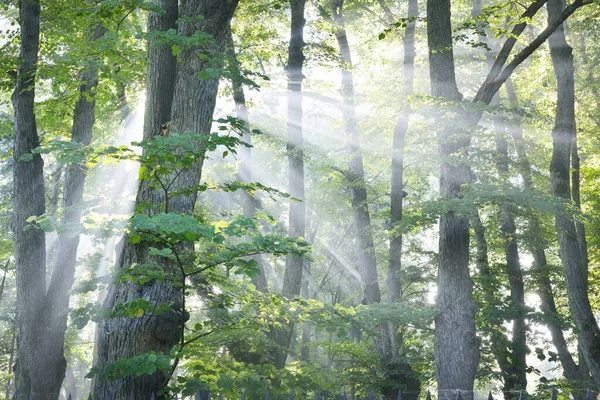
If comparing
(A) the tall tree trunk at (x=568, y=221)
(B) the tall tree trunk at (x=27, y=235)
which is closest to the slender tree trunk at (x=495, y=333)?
(A) the tall tree trunk at (x=568, y=221)

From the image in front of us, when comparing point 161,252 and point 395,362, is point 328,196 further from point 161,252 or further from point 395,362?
point 161,252

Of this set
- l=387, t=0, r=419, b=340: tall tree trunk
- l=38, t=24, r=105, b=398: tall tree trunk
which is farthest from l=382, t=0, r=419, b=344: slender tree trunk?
l=38, t=24, r=105, b=398: tall tree trunk

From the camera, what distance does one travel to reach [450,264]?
422 inches

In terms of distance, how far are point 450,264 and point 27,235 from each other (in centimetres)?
672

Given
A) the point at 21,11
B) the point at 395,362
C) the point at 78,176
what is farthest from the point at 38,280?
the point at 395,362

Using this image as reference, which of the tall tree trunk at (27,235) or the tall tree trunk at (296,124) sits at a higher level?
the tall tree trunk at (296,124)

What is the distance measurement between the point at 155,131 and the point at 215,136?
2.39 metres

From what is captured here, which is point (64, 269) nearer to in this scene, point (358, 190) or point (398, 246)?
point (358, 190)

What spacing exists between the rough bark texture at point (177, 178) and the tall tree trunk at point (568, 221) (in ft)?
28.1

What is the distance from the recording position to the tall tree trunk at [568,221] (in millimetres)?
13414

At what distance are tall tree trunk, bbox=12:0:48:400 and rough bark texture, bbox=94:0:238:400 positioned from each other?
3.61 metres

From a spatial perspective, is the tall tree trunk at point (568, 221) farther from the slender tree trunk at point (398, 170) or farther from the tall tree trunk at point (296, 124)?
the tall tree trunk at point (296, 124)

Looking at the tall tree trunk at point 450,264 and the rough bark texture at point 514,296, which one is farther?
the rough bark texture at point 514,296

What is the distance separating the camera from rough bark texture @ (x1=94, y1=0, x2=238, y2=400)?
6113mm
